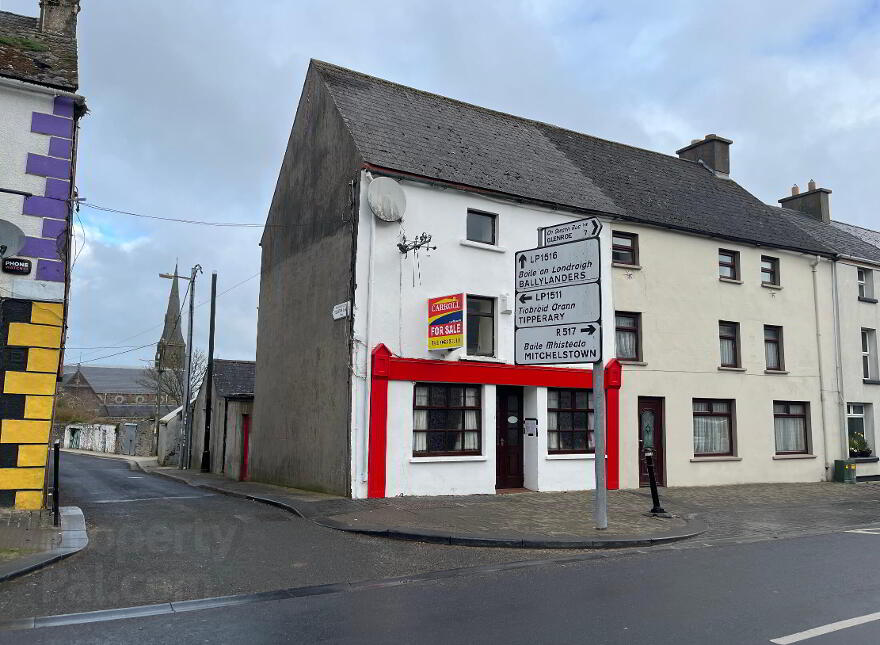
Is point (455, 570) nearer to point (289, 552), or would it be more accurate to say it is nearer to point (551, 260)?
point (289, 552)

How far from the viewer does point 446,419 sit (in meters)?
15.9

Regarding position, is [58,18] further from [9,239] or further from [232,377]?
[232,377]

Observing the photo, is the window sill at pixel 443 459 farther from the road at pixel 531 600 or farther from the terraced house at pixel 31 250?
the terraced house at pixel 31 250

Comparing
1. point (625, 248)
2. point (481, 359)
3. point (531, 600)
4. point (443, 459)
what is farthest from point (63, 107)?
point (625, 248)

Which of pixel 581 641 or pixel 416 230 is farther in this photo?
pixel 416 230

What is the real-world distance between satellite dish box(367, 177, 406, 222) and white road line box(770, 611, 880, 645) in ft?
36.9

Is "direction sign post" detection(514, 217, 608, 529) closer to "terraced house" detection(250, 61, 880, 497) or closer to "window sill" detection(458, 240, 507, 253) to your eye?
"terraced house" detection(250, 61, 880, 497)

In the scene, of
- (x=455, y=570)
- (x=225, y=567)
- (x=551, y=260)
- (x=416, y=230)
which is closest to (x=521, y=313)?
(x=551, y=260)

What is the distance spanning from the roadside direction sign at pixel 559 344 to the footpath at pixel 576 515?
277cm

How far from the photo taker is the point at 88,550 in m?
9.22

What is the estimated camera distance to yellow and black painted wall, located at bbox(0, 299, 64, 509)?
1127cm

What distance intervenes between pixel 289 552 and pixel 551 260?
6411mm

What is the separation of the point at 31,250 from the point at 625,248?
1404cm

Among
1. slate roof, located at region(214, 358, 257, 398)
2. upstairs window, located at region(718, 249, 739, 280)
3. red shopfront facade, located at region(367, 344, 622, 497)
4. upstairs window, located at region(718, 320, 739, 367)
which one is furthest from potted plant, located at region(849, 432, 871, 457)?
slate roof, located at region(214, 358, 257, 398)
